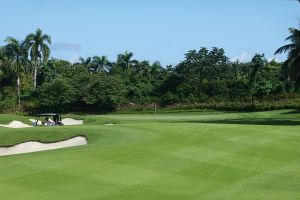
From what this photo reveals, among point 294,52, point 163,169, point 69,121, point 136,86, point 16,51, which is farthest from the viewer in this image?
point 136,86

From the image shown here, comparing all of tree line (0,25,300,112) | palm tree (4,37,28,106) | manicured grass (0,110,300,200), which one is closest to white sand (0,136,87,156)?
manicured grass (0,110,300,200)

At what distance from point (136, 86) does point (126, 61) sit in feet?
87.9

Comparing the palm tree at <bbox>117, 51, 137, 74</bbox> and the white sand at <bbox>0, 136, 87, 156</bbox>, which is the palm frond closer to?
the white sand at <bbox>0, 136, 87, 156</bbox>

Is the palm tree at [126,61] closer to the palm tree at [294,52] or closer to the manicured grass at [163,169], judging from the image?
the palm tree at [294,52]

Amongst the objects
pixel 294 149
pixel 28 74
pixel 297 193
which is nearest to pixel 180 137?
pixel 294 149

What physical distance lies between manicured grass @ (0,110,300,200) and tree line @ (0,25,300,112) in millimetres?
52813

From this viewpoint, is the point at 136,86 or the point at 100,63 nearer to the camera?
the point at 136,86

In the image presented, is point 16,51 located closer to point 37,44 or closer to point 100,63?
point 37,44

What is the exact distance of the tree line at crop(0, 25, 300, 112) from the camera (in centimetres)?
8237

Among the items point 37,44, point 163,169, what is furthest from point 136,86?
point 163,169

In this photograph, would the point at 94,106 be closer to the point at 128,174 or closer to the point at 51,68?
the point at 51,68

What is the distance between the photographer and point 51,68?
106m

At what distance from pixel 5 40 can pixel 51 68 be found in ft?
80.1

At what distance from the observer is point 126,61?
121m
